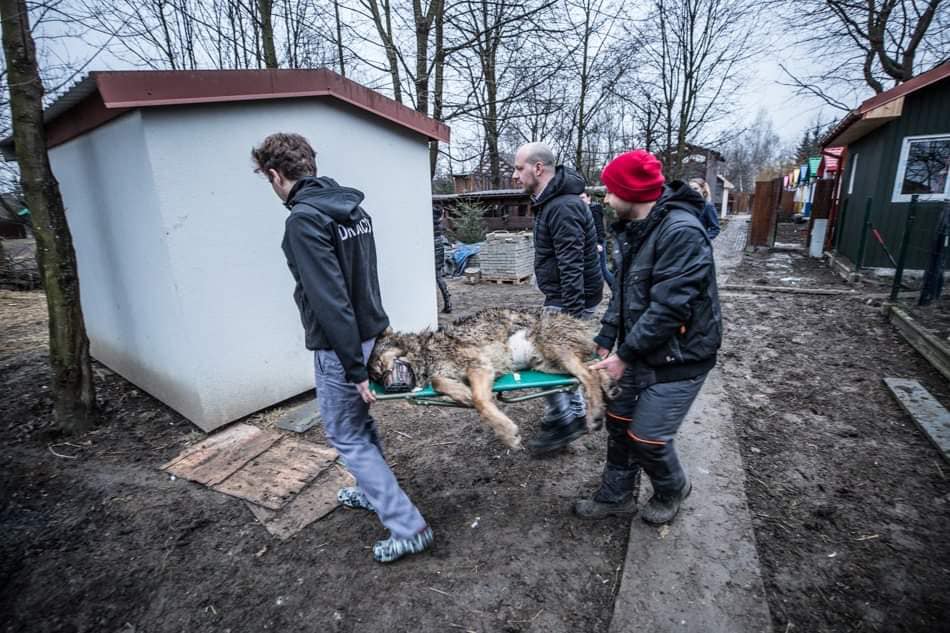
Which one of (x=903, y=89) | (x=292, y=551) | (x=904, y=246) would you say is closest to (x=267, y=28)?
(x=292, y=551)

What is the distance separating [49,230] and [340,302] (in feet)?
11.4

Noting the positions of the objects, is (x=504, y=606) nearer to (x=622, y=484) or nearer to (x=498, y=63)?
(x=622, y=484)

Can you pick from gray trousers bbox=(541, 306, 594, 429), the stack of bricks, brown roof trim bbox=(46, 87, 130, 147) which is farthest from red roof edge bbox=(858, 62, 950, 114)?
brown roof trim bbox=(46, 87, 130, 147)

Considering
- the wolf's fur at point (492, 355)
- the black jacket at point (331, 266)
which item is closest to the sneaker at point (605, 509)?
the wolf's fur at point (492, 355)

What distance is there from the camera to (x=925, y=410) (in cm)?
393

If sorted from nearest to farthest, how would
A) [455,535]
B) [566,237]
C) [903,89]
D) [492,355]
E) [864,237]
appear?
[455,535] < [492,355] < [566,237] < [903,89] < [864,237]

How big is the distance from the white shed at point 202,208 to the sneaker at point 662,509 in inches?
145

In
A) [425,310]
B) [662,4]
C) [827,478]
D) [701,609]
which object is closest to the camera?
[701,609]

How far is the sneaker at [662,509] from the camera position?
9.01 ft

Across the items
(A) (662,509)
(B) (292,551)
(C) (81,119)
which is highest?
(C) (81,119)

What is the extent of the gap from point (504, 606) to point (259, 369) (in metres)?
3.36

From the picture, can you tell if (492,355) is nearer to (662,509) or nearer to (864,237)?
(662,509)

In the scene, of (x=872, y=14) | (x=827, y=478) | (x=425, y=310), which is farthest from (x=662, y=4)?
(x=827, y=478)

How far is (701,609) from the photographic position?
7.20 feet
